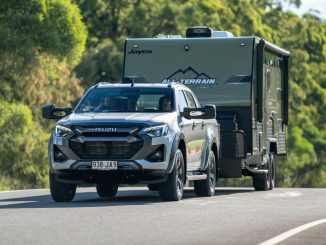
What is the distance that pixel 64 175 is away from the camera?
19500 mm

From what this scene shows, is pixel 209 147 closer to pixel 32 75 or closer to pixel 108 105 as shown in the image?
pixel 108 105

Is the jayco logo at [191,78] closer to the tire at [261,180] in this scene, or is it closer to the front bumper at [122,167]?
the tire at [261,180]

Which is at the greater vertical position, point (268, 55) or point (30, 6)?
point (30, 6)

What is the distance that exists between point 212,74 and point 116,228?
11.2 m

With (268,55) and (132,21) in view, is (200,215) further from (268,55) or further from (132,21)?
(132,21)

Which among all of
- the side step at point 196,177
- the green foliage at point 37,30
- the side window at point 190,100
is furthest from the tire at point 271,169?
the green foliage at point 37,30

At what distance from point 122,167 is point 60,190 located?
51.1 inches

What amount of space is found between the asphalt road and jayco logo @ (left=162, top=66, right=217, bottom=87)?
13.9 ft

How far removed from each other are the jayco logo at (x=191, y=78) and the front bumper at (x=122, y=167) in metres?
5.92

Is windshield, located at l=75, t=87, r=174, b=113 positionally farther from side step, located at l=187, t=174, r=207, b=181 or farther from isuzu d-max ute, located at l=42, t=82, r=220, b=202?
side step, located at l=187, t=174, r=207, b=181

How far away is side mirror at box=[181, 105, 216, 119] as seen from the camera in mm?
20422

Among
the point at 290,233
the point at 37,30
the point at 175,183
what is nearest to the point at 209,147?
the point at 175,183

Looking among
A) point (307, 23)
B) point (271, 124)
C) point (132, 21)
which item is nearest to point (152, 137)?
point (271, 124)

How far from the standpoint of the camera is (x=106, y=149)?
63.3 ft
